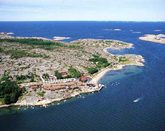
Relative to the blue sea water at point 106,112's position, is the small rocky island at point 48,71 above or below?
above

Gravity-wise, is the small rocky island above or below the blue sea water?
above

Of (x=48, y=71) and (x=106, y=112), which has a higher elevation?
(x=48, y=71)

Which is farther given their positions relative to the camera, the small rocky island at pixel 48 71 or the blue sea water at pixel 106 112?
the small rocky island at pixel 48 71

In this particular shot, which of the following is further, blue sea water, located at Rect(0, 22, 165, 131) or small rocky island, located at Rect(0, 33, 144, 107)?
small rocky island, located at Rect(0, 33, 144, 107)

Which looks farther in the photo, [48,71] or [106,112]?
[48,71]

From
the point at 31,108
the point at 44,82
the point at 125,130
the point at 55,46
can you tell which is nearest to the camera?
the point at 125,130

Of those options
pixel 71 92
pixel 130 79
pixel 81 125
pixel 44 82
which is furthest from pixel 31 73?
pixel 81 125

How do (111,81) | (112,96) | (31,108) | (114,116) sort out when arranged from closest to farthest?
1. (114,116)
2. (31,108)
3. (112,96)
4. (111,81)

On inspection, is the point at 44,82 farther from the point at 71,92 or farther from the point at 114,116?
the point at 114,116
